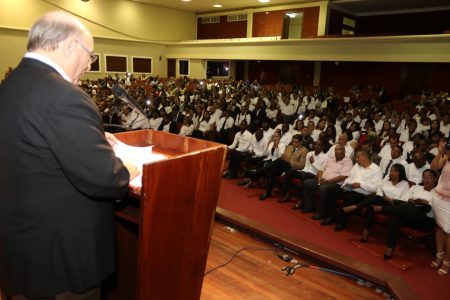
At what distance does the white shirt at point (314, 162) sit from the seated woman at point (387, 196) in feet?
2.57

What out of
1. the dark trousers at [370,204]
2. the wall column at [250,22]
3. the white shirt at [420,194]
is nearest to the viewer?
the white shirt at [420,194]

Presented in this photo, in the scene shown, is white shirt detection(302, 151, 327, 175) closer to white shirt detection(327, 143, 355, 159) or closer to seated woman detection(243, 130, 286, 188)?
white shirt detection(327, 143, 355, 159)

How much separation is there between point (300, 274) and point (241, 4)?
40.3 ft

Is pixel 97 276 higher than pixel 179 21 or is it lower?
lower

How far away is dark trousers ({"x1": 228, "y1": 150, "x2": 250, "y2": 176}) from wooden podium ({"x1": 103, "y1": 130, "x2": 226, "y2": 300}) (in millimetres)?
3388

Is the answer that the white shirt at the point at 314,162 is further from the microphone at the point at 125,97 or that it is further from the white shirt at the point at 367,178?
the microphone at the point at 125,97

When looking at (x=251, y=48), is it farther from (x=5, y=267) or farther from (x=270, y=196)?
(x=5, y=267)

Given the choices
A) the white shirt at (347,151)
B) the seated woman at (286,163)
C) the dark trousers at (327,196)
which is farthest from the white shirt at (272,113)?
the dark trousers at (327,196)

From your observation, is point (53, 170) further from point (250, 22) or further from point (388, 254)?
point (250, 22)

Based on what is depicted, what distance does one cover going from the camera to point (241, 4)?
12750mm

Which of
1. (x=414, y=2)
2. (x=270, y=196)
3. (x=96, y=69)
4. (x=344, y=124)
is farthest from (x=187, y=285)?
(x=96, y=69)

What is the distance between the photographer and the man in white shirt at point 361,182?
10.6ft

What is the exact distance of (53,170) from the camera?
2.53 feet

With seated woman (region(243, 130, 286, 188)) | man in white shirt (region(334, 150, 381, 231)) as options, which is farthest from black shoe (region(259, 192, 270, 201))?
man in white shirt (region(334, 150, 381, 231))
